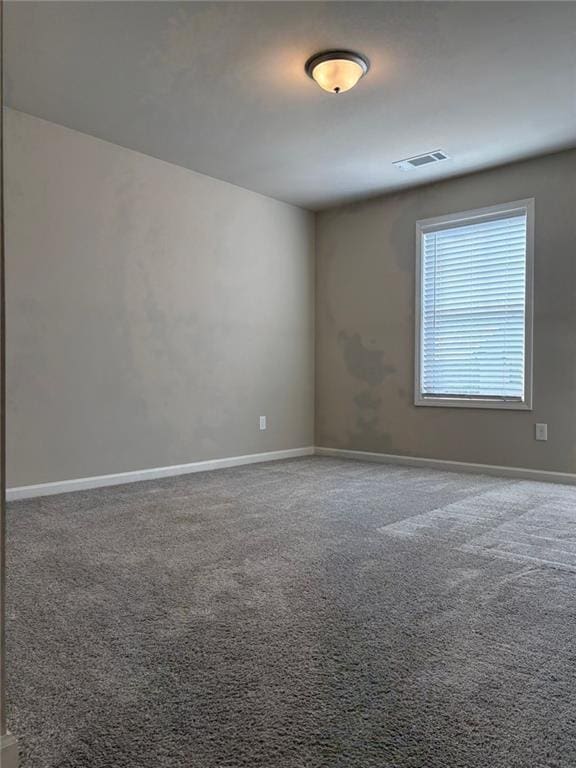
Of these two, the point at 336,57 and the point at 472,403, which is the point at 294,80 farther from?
the point at 472,403

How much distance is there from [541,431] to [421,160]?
2.20 m

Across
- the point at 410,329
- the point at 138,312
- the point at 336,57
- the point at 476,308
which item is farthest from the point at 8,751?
the point at 410,329

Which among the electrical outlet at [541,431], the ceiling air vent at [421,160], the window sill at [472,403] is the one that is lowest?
the electrical outlet at [541,431]

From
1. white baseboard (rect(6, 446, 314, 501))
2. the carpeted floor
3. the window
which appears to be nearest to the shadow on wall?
the window

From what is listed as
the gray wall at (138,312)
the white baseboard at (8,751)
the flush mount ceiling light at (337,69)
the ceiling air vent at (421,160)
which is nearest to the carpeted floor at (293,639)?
the white baseboard at (8,751)

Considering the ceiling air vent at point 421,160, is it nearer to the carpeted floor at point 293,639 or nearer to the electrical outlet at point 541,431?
the electrical outlet at point 541,431

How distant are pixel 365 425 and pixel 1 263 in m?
4.45

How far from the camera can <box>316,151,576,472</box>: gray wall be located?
4039 mm

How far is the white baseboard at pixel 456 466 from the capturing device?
407 cm

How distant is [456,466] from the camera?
4582 millimetres

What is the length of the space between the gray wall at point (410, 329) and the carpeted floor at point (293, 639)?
1318 millimetres

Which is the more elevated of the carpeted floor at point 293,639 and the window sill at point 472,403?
the window sill at point 472,403

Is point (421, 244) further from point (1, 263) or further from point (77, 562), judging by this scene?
point (1, 263)

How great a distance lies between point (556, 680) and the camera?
4.46ft
